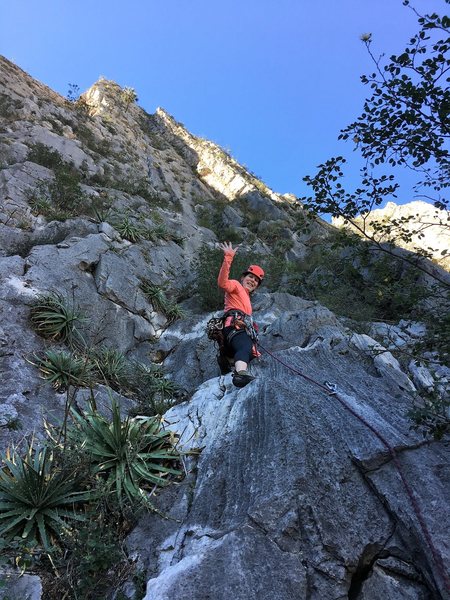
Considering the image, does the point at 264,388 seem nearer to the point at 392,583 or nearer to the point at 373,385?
the point at 373,385

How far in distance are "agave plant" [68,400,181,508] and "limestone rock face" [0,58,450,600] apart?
258 millimetres

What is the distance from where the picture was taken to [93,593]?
3.20 m

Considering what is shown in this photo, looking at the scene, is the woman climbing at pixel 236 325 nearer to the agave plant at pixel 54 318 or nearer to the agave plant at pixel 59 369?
the agave plant at pixel 59 369

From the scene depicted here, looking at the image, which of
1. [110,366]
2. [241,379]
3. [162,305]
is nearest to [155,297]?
[162,305]

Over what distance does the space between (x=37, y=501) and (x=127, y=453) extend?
953mm

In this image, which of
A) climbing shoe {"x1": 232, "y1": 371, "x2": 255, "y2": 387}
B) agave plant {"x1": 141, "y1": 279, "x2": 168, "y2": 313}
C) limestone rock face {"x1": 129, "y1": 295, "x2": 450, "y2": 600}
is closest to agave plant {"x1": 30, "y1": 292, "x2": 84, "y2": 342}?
agave plant {"x1": 141, "y1": 279, "x2": 168, "y2": 313}

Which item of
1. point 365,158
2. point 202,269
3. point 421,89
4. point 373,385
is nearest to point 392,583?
point 373,385

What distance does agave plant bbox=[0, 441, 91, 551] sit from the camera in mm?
3686

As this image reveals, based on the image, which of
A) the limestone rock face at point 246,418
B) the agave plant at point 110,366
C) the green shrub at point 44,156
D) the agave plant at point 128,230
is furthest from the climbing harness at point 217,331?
the green shrub at point 44,156

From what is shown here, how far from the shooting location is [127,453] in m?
4.43

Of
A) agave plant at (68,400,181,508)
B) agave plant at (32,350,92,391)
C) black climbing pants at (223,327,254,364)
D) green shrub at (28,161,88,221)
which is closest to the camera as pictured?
agave plant at (68,400,181,508)

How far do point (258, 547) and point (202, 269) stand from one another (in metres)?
9.30

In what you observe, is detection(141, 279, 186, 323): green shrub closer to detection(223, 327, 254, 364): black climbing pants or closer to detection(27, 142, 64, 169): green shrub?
detection(223, 327, 254, 364): black climbing pants

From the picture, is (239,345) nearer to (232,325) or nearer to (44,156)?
(232,325)
